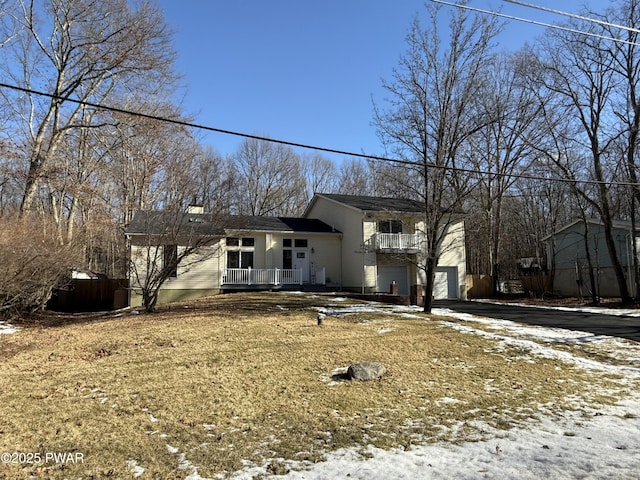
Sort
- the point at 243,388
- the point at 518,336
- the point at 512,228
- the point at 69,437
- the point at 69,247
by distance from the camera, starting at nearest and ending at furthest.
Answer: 1. the point at 69,437
2. the point at 243,388
3. the point at 518,336
4. the point at 69,247
5. the point at 512,228

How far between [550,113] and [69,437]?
27498 mm

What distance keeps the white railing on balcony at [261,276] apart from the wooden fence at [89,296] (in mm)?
5313

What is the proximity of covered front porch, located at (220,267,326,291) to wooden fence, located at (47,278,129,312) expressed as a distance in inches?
207

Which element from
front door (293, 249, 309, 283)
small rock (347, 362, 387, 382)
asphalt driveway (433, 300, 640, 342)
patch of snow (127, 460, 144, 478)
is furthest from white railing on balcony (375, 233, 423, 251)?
patch of snow (127, 460, 144, 478)

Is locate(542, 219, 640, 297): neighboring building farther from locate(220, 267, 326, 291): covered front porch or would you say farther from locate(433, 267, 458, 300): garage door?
locate(220, 267, 326, 291): covered front porch

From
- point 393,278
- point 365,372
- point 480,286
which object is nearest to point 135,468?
point 365,372

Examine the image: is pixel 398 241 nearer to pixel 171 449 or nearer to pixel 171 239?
pixel 171 239

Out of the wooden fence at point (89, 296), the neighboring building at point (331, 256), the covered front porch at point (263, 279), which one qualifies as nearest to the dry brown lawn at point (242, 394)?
the neighboring building at point (331, 256)

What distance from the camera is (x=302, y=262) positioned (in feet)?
79.2

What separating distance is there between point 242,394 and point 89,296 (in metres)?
19.2

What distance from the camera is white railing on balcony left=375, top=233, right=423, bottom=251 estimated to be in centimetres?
2262

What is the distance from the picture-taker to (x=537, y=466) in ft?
12.5

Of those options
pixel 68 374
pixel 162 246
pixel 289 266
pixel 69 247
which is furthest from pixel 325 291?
pixel 68 374

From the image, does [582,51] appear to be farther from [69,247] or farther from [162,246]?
[69,247]
